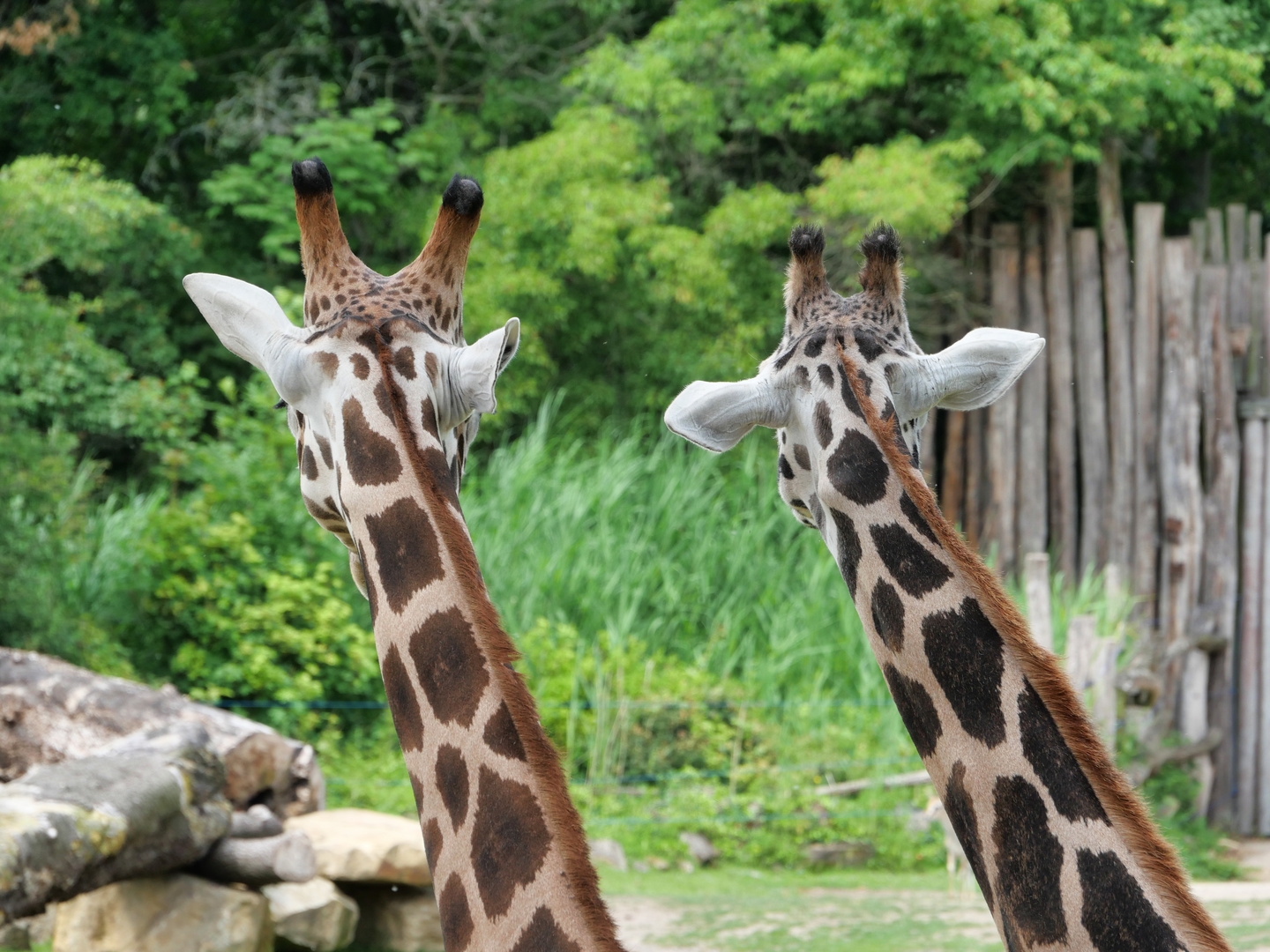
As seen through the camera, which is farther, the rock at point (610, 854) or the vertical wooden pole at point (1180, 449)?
the vertical wooden pole at point (1180, 449)

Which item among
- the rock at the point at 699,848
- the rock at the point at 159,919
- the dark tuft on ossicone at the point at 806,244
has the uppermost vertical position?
the dark tuft on ossicone at the point at 806,244

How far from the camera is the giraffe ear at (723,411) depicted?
8.39ft

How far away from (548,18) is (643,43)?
2989 millimetres

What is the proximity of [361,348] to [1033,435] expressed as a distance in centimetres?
830

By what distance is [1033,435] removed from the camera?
1005 centimetres

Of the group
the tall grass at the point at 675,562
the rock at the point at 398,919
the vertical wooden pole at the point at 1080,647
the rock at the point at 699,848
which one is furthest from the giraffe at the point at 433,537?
the tall grass at the point at 675,562

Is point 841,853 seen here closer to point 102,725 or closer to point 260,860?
point 260,860

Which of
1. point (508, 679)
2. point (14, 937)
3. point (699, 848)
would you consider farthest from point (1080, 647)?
point (508, 679)

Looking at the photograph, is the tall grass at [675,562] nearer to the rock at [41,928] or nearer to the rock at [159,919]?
the rock at [41,928]

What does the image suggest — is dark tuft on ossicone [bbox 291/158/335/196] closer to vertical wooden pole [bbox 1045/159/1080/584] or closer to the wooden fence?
the wooden fence

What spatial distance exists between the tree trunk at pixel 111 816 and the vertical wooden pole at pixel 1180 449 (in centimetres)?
683

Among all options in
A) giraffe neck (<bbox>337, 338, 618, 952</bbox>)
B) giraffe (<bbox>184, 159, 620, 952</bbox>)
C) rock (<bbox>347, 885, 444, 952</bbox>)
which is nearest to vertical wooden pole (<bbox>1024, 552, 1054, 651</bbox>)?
rock (<bbox>347, 885, 444, 952</bbox>)

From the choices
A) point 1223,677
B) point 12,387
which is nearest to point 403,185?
point 12,387

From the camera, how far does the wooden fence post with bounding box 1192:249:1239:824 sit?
9281 millimetres
